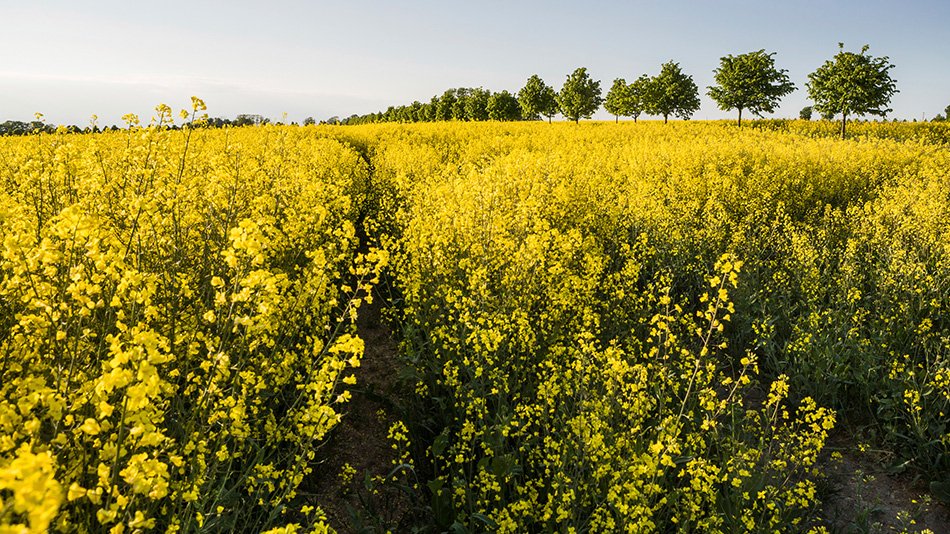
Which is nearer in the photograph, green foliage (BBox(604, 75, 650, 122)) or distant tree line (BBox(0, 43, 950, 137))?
distant tree line (BBox(0, 43, 950, 137))

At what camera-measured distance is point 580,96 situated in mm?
42094

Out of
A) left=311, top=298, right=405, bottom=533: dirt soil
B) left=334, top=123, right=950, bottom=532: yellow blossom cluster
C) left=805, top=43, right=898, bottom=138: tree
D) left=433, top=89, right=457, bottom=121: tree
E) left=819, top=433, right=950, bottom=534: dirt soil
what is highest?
left=433, top=89, right=457, bottom=121: tree

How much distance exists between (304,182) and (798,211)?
9797 millimetres

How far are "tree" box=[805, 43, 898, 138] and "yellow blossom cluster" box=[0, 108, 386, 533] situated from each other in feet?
102

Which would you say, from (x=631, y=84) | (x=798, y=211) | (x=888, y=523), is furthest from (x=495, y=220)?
(x=631, y=84)

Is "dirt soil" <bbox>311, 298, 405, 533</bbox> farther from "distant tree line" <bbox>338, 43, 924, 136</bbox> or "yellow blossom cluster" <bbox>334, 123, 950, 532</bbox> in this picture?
"distant tree line" <bbox>338, 43, 924, 136</bbox>

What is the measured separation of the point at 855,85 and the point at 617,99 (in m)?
19.4

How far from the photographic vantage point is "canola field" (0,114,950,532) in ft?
6.98

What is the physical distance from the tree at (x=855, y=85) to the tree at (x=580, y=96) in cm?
1711

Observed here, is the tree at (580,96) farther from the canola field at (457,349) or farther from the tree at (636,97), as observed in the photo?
the canola field at (457,349)

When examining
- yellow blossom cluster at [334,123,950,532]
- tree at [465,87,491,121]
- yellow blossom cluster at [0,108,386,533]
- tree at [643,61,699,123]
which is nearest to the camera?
yellow blossom cluster at [0,108,386,533]

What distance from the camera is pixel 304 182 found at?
22.1 feet

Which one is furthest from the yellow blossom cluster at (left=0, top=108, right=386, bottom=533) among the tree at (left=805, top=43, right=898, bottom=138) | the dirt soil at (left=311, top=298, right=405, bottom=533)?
the tree at (left=805, top=43, right=898, bottom=138)

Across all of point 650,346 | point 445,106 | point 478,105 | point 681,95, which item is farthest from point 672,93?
point 650,346
